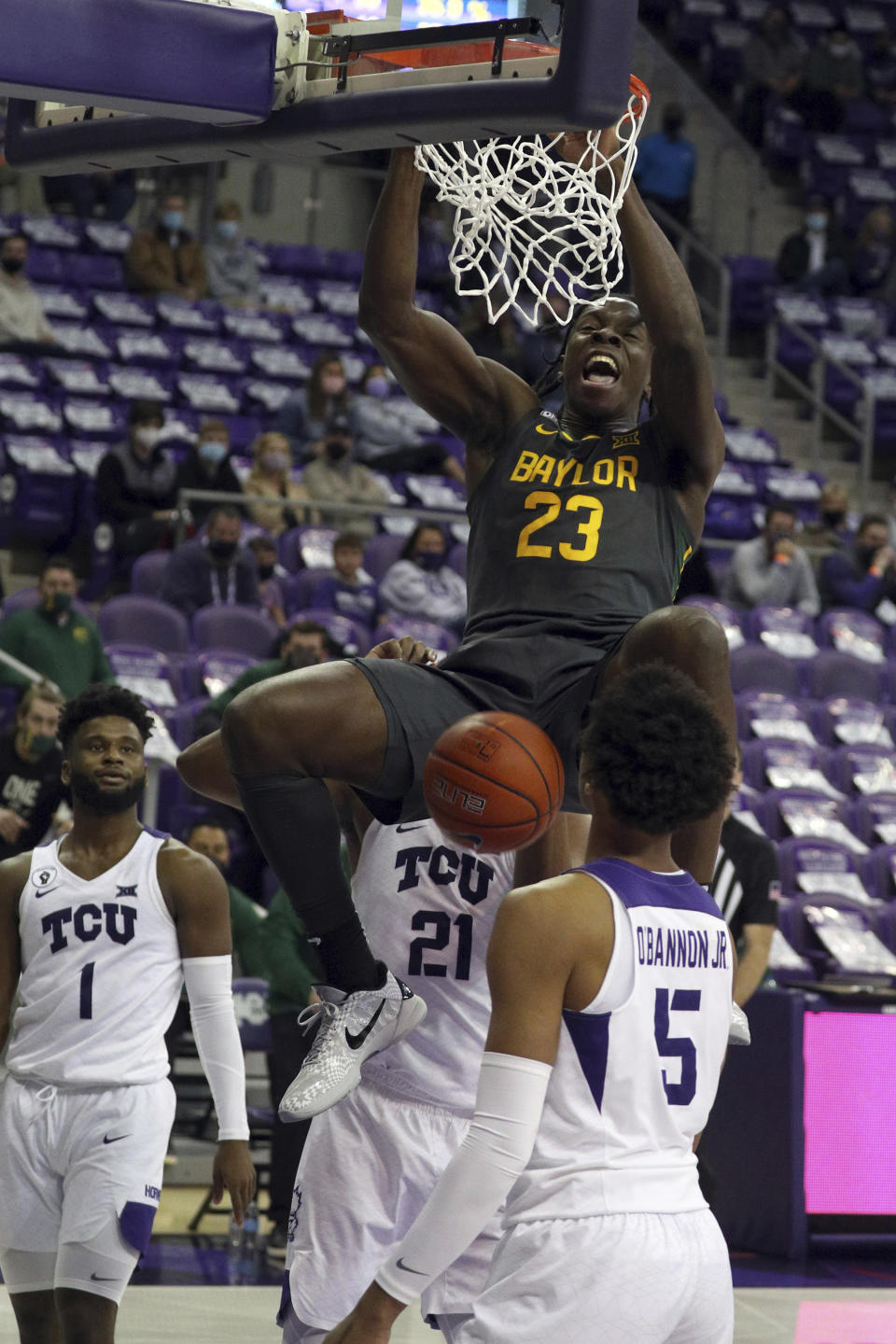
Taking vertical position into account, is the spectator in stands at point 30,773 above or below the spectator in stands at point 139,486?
below

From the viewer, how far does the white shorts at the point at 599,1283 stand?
2.90 meters

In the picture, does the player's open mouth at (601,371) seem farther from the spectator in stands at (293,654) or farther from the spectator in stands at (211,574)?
the spectator in stands at (211,574)

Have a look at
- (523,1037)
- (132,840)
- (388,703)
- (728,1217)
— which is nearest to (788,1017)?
(728,1217)

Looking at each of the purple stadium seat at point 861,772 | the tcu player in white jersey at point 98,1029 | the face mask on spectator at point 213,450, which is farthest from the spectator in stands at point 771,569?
the tcu player in white jersey at point 98,1029

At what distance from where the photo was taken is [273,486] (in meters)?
11.8

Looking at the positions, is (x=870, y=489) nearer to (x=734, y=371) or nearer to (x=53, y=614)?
(x=734, y=371)

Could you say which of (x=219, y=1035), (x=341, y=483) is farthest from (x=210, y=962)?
(x=341, y=483)

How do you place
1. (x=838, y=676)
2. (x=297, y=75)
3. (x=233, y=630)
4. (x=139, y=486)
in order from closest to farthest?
(x=297, y=75) < (x=233, y=630) < (x=139, y=486) < (x=838, y=676)

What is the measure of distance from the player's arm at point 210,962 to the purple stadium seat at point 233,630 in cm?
527

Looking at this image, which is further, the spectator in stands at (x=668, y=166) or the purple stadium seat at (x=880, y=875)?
the spectator in stands at (x=668, y=166)

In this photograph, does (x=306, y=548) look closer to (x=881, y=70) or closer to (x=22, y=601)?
(x=22, y=601)

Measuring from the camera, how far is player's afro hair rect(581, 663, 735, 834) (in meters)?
3.04

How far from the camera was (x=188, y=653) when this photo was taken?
10.3 m

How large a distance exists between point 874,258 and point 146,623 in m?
9.65
